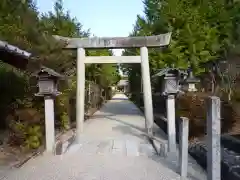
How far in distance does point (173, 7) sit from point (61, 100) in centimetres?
980

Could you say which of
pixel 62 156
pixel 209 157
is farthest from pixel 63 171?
pixel 209 157

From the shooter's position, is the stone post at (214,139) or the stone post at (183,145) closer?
the stone post at (214,139)

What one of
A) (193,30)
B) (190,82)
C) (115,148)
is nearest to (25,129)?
(115,148)

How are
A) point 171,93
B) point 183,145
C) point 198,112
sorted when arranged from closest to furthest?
point 183,145
point 171,93
point 198,112

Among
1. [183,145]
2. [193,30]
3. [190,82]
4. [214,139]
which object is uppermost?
[193,30]

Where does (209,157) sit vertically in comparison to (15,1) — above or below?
below

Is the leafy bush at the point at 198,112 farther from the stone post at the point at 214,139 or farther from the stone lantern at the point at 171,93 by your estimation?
the stone post at the point at 214,139

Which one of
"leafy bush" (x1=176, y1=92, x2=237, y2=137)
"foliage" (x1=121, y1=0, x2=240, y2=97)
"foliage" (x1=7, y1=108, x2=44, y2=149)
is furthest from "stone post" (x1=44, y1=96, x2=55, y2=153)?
"foliage" (x1=121, y1=0, x2=240, y2=97)

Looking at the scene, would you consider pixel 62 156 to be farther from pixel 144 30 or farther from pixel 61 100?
pixel 144 30

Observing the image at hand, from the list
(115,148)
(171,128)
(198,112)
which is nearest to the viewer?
(171,128)

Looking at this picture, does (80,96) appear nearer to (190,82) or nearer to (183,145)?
(183,145)

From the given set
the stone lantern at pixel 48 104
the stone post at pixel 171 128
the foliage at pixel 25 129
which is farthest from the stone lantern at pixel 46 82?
the stone post at pixel 171 128

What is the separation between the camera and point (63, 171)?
23.5 ft

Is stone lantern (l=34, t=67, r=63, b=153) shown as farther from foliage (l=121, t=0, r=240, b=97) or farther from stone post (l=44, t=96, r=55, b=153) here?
foliage (l=121, t=0, r=240, b=97)
